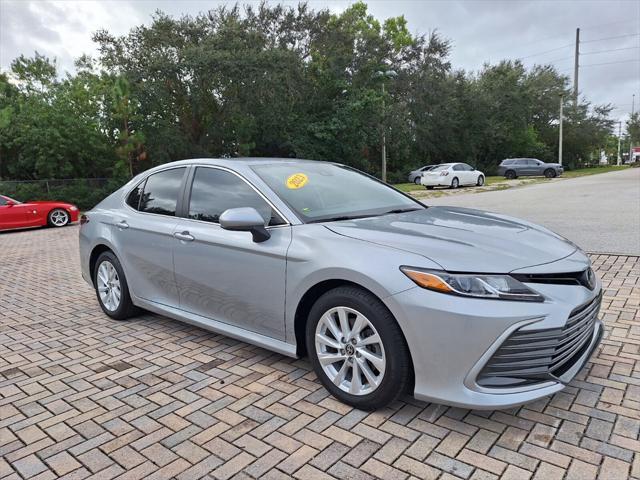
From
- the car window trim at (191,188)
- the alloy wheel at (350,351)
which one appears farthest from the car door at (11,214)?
the alloy wheel at (350,351)

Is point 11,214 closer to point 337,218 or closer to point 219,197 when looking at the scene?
point 219,197

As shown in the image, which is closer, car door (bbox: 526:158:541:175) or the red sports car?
the red sports car

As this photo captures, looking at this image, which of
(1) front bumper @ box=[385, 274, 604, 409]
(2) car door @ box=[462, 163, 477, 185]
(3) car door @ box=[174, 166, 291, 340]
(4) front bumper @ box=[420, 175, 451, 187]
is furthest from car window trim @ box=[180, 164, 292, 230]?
(2) car door @ box=[462, 163, 477, 185]

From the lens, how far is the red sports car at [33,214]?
553 inches

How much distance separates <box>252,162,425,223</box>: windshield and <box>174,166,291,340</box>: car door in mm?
181

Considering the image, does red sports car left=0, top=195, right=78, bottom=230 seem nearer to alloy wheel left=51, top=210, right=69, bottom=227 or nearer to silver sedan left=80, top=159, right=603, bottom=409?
alloy wheel left=51, top=210, right=69, bottom=227

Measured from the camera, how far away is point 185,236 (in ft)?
12.7

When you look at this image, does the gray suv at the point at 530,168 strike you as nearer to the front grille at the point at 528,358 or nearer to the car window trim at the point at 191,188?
the car window trim at the point at 191,188

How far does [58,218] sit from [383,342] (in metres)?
14.9

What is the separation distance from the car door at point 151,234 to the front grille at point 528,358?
2.58 metres

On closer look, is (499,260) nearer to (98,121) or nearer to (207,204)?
(207,204)

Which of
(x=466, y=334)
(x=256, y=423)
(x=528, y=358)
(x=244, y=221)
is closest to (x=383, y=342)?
(x=466, y=334)

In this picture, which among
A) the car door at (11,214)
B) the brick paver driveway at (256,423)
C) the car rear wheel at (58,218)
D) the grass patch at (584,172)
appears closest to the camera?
the brick paver driveway at (256,423)

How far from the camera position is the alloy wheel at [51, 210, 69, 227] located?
590 inches
